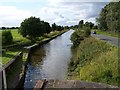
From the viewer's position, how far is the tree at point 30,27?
200 feet

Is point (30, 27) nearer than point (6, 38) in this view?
No

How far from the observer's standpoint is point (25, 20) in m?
62.0

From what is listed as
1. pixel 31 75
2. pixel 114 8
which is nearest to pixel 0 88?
pixel 31 75

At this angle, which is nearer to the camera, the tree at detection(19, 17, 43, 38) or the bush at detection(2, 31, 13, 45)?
the bush at detection(2, 31, 13, 45)

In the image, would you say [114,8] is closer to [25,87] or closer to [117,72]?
[25,87]

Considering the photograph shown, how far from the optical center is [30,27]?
61219 mm

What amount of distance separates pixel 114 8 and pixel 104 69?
4797cm

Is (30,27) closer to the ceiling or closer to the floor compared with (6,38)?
closer to the ceiling

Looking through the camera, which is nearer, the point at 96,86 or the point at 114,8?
the point at 96,86

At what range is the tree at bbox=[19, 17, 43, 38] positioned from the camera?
6109cm

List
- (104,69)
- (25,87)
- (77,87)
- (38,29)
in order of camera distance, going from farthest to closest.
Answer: (38,29) < (25,87) < (104,69) < (77,87)

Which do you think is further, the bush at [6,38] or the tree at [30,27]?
the tree at [30,27]

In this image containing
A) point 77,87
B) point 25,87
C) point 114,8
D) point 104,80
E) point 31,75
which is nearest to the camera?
point 77,87

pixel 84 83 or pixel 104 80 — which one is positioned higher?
pixel 84 83
